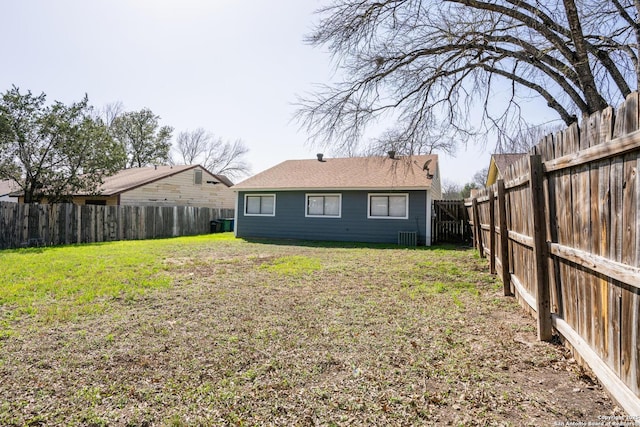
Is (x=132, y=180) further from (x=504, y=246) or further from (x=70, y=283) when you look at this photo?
(x=504, y=246)

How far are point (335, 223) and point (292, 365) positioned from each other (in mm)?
12388

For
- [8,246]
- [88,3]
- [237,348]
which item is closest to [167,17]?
[88,3]

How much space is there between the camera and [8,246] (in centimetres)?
1198

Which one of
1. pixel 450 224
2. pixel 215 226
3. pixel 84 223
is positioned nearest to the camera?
pixel 84 223

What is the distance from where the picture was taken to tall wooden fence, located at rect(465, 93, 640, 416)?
204 cm

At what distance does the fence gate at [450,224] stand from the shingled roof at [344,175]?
161 cm

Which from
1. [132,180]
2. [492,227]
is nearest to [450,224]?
[492,227]

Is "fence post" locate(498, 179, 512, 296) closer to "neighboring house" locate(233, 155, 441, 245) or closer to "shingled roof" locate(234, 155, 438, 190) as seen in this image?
"shingled roof" locate(234, 155, 438, 190)

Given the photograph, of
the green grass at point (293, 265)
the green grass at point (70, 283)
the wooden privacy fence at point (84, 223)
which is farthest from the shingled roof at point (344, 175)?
the green grass at point (70, 283)

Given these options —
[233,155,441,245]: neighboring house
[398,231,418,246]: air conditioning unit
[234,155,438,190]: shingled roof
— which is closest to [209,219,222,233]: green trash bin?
[233,155,441,245]: neighboring house

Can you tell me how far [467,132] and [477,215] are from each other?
2291mm

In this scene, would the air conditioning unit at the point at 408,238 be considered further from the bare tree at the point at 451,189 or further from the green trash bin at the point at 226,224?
the bare tree at the point at 451,189

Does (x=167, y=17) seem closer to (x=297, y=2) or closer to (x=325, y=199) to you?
(x=297, y=2)

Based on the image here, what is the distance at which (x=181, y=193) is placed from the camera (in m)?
21.9
